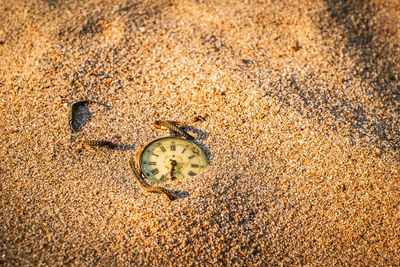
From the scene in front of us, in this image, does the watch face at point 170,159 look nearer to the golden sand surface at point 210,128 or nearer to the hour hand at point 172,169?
the hour hand at point 172,169

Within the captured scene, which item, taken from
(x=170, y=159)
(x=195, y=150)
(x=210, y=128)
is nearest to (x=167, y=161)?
(x=170, y=159)

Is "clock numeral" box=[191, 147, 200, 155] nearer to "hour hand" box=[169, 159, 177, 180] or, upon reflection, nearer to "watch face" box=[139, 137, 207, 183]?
"watch face" box=[139, 137, 207, 183]

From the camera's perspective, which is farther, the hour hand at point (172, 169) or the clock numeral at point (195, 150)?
the clock numeral at point (195, 150)

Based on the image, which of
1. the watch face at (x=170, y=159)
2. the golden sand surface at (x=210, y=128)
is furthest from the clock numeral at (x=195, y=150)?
the golden sand surface at (x=210, y=128)

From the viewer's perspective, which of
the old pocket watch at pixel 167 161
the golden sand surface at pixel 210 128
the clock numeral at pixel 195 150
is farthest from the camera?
the clock numeral at pixel 195 150

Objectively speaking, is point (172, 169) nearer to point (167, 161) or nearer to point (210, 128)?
point (167, 161)

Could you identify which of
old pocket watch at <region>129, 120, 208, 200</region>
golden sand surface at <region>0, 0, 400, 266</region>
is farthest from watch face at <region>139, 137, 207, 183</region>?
golden sand surface at <region>0, 0, 400, 266</region>

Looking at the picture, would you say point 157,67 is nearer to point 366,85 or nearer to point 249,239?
point 249,239
